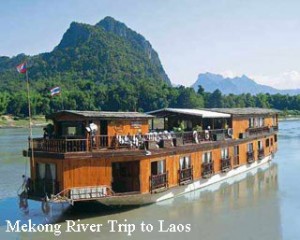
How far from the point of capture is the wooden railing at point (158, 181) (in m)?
22.6

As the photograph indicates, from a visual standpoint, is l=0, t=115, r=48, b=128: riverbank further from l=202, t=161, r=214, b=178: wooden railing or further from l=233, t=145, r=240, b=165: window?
l=202, t=161, r=214, b=178: wooden railing

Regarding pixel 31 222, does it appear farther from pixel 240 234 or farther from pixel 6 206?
pixel 240 234

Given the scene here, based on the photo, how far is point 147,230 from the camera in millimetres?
20219

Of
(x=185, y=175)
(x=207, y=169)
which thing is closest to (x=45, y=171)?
(x=185, y=175)

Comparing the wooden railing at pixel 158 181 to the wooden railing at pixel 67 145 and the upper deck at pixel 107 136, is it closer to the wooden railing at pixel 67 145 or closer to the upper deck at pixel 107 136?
the upper deck at pixel 107 136

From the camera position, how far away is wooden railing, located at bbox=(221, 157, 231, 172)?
3061cm

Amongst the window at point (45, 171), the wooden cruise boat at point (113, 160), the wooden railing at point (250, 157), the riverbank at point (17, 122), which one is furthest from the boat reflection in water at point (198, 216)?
the riverbank at point (17, 122)

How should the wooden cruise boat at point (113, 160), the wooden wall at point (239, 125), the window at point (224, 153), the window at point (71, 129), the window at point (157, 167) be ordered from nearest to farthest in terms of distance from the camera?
the wooden cruise boat at point (113, 160)
the window at point (71, 129)
the window at point (157, 167)
the window at point (224, 153)
the wooden wall at point (239, 125)

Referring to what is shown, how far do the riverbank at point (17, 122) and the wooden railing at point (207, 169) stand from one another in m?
87.8

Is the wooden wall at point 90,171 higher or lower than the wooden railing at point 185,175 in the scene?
higher

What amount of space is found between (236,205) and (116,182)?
24.0 ft

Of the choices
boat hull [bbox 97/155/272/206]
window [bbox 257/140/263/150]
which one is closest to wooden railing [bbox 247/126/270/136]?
window [bbox 257/140/263/150]

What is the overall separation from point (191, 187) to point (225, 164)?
4861 mm

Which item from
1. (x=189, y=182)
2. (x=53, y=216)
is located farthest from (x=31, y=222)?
(x=189, y=182)
